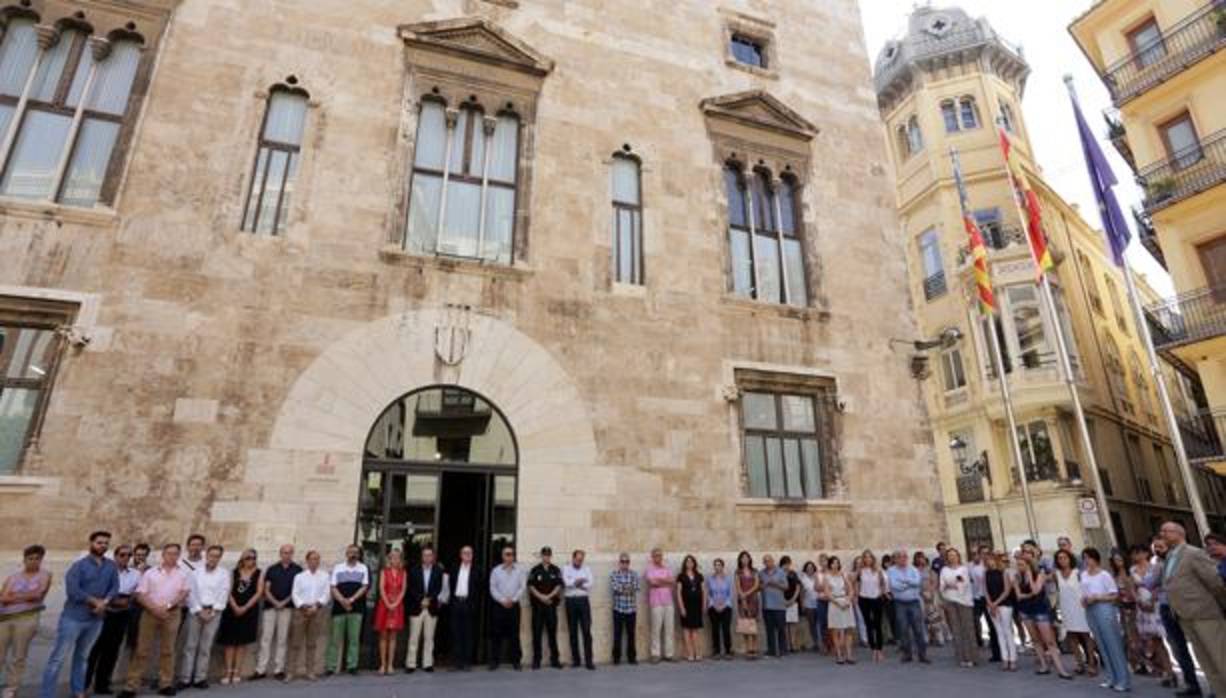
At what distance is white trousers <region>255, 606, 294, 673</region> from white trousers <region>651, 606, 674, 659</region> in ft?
17.2

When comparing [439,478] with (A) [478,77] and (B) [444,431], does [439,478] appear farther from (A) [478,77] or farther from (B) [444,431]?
(A) [478,77]

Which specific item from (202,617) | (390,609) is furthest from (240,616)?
(390,609)

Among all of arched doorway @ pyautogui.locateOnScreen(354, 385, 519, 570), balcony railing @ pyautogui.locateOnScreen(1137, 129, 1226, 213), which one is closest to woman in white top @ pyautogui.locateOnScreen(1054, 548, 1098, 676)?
arched doorway @ pyautogui.locateOnScreen(354, 385, 519, 570)

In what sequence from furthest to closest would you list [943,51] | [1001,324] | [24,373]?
[943,51] < [1001,324] < [24,373]

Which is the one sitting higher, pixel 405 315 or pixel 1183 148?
pixel 1183 148

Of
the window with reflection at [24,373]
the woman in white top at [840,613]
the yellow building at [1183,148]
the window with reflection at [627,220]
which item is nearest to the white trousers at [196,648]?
the window with reflection at [24,373]

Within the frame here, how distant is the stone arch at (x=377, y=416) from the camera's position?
9289 mm

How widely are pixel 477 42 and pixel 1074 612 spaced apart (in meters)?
13.9

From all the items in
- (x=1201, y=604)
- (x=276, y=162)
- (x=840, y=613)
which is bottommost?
(x=840, y=613)

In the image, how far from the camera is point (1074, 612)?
949cm

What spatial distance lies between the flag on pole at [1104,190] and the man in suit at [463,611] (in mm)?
15754

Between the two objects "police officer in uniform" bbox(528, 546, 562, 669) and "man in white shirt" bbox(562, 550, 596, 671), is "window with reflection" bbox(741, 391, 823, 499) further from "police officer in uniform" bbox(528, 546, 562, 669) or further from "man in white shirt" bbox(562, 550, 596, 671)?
"police officer in uniform" bbox(528, 546, 562, 669)

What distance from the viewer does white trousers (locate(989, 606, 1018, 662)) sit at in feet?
31.8

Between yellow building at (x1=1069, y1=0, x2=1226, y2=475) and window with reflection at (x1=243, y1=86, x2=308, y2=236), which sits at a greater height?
yellow building at (x1=1069, y1=0, x2=1226, y2=475)
